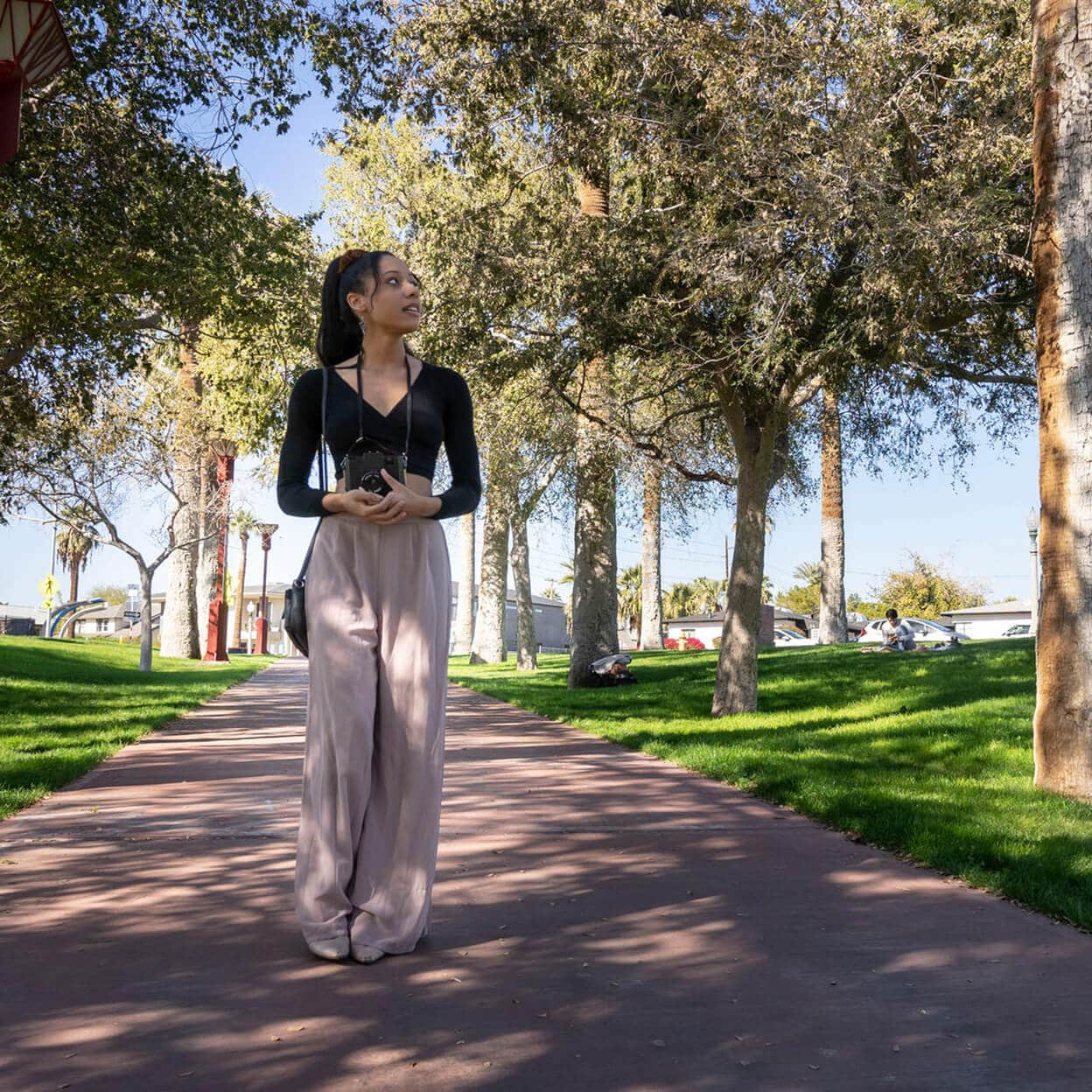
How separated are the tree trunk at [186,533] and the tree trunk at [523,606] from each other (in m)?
8.35

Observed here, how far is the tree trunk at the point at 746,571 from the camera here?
14.0 meters

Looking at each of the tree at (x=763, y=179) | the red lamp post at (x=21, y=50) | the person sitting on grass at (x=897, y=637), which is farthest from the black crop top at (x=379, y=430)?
the person sitting on grass at (x=897, y=637)

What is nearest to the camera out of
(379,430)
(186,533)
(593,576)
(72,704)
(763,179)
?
(379,430)

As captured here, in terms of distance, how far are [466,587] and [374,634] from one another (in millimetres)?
39352

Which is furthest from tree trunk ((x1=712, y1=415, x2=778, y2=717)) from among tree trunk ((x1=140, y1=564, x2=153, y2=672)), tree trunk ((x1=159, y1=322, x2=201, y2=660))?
tree trunk ((x1=140, y1=564, x2=153, y2=672))

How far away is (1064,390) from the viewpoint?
26.2 feet

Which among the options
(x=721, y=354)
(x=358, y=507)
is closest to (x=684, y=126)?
(x=721, y=354)

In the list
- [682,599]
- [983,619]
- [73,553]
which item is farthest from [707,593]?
[73,553]

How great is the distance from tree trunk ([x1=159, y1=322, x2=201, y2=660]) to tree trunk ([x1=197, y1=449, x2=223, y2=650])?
0.32m

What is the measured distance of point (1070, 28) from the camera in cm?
820

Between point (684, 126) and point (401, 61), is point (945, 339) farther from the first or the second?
point (401, 61)

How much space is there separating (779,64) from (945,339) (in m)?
3.72

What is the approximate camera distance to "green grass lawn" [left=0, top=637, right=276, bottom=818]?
28.1 feet

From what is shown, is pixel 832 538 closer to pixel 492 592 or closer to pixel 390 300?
pixel 492 592
